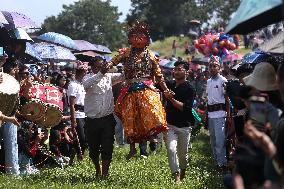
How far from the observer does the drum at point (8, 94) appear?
8.78 metres

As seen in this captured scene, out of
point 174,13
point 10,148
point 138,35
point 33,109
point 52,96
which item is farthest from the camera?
point 174,13

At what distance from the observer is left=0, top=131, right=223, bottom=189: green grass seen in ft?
29.2

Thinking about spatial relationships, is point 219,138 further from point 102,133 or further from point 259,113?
point 259,113

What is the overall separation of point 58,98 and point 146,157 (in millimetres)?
2676

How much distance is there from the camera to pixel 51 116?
→ 1023cm

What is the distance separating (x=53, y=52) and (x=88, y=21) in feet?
234

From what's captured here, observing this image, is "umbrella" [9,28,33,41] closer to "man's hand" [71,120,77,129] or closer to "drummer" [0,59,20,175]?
"man's hand" [71,120,77,129]

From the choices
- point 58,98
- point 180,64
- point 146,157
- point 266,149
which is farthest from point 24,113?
point 266,149

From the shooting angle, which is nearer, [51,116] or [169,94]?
[169,94]

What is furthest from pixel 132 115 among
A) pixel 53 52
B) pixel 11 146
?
pixel 53 52

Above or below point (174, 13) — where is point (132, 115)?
below

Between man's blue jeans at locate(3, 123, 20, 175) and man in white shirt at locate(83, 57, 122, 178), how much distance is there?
51.9 inches

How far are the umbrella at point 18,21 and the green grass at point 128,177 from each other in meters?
3.26

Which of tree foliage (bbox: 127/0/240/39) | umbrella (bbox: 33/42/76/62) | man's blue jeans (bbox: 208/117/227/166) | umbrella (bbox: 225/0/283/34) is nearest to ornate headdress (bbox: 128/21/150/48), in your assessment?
man's blue jeans (bbox: 208/117/227/166)
